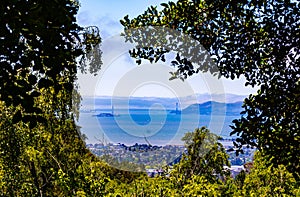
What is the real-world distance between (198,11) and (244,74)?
0.73 meters

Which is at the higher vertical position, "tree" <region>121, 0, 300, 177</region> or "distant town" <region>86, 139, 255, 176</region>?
"tree" <region>121, 0, 300, 177</region>

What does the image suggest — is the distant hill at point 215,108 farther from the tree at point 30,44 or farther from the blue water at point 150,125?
the tree at point 30,44

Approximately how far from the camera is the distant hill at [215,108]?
4.63 meters

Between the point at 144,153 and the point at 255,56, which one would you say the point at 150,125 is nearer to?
the point at 144,153

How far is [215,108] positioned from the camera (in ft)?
16.6

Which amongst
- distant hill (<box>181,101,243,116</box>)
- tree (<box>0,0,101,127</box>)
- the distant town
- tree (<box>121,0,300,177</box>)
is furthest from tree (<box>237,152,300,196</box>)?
tree (<box>0,0,101,127</box>)

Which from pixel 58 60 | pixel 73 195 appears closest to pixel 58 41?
pixel 58 60

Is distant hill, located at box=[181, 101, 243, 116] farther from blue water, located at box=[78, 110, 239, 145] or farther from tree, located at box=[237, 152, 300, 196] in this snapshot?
tree, located at box=[237, 152, 300, 196]

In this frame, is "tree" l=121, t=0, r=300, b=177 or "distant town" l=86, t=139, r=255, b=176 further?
"distant town" l=86, t=139, r=255, b=176

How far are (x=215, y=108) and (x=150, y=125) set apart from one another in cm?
81

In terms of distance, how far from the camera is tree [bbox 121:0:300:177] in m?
3.87

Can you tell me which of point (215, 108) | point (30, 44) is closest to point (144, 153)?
point (215, 108)

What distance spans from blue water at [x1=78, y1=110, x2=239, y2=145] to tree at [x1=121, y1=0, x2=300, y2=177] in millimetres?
822

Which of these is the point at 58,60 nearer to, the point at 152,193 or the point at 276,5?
the point at 276,5
